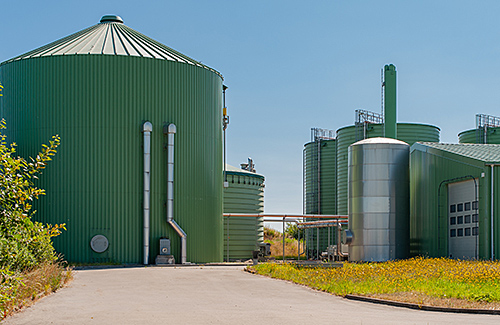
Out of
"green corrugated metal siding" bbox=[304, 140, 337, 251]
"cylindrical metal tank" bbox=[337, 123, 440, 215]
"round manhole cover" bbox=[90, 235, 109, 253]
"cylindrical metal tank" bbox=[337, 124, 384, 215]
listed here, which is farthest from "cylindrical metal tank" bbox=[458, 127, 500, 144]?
"round manhole cover" bbox=[90, 235, 109, 253]

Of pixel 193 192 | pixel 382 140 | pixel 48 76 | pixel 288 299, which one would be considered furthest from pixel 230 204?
pixel 288 299

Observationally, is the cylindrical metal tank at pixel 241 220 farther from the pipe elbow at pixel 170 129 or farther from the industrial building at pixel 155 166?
the pipe elbow at pixel 170 129

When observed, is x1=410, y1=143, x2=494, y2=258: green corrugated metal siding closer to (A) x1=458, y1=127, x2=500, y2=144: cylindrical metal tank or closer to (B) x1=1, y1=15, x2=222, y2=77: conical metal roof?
(B) x1=1, y1=15, x2=222, y2=77: conical metal roof

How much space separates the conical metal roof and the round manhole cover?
835cm

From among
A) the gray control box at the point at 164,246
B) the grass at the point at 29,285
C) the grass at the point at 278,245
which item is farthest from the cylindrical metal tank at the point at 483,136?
the grass at the point at 29,285

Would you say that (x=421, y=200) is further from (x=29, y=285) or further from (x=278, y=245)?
(x=278, y=245)

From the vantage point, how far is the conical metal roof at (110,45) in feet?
100

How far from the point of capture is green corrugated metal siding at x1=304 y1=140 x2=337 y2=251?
Answer: 5234cm

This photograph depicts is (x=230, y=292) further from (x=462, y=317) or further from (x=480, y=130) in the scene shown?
(x=480, y=130)

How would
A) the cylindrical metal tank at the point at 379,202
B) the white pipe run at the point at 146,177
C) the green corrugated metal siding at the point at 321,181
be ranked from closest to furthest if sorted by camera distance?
the white pipe run at the point at 146,177
the cylindrical metal tank at the point at 379,202
the green corrugated metal siding at the point at 321,181

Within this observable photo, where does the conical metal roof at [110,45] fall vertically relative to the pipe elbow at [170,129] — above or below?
above

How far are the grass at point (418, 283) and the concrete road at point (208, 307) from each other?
784mm

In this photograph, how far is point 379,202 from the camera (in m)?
31.0

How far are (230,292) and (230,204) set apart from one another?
23788 mm
